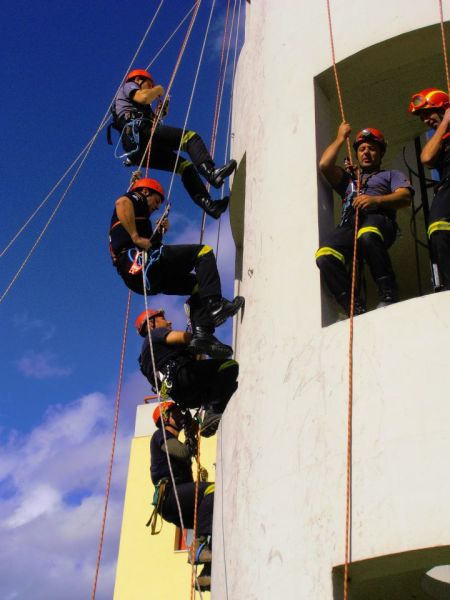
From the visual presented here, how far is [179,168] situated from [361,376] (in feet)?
13.0

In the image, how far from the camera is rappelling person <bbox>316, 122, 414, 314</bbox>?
593cm

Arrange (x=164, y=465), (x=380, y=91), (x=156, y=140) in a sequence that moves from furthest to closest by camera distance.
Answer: (x=156, y=140)
(x=164, y=465)
(x=380, y=91)

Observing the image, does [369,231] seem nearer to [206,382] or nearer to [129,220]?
[206,382]

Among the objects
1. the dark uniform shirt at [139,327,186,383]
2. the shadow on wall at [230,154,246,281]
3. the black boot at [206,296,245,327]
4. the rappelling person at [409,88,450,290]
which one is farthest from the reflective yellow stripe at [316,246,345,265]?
the shadow on wall at [230,154,246,281]

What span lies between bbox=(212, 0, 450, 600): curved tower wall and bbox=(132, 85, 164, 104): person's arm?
1.27 meters

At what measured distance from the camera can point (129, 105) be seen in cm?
888

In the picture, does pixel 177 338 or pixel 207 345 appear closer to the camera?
pixel 207 345

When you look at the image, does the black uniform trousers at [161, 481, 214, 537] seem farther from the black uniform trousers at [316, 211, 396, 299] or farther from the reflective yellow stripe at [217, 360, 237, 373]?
the black uniform trousers at [316, 211, 396, 299]

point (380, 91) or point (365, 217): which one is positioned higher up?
point (380, 91)

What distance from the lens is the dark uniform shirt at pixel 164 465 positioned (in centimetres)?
Answer: 795

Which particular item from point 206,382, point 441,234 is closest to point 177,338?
point 206,382

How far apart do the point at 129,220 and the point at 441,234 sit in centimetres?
256

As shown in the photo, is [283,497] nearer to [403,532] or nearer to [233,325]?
[403,532]

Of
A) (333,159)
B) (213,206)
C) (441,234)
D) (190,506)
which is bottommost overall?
(190,506)
